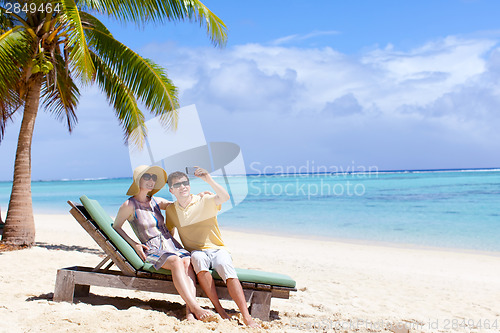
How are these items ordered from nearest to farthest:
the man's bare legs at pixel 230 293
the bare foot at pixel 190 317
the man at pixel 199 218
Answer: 1. the bare foot at pixel 190 317
2. the man's bare legs at pixel 230 293
3. the man at pixel 199 218

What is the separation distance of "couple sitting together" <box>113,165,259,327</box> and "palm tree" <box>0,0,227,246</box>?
2851mm

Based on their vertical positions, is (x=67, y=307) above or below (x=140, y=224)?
below

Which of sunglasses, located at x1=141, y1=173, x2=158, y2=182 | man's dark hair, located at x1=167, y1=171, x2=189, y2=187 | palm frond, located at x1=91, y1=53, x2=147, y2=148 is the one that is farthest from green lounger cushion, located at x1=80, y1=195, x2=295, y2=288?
palm frond, located at x1=91, y1=53, x2=147, y2=148

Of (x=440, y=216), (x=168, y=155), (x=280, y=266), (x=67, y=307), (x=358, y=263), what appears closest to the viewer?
(x=67, y=307)

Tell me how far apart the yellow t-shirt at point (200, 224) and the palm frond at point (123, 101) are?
4838mm

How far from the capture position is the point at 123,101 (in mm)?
8180

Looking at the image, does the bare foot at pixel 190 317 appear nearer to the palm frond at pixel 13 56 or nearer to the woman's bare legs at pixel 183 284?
the woman's bare legs at pixel 183 284

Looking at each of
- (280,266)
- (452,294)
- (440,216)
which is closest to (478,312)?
(452,294)

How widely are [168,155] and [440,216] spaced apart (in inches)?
555

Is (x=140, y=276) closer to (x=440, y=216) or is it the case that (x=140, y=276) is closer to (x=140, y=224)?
(x=140, y=224)

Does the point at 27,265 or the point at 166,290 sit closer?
the point at 166,290

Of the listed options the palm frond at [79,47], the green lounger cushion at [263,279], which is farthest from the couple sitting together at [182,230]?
the palm frond at [79,47]

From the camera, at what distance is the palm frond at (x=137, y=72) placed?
747 centimetres

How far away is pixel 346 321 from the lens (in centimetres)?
405
